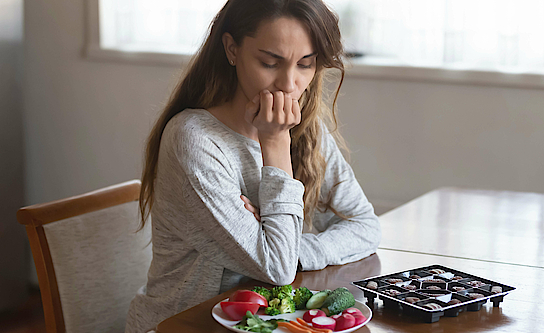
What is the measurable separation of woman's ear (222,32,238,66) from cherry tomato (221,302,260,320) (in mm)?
556

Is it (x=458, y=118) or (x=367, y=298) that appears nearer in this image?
(x=367, y=298)

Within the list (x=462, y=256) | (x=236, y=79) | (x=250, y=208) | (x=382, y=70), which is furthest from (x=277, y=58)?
(x=382, y=70)

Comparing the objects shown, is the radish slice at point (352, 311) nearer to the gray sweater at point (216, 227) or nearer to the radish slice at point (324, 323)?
the radish slice at point (324, 323)

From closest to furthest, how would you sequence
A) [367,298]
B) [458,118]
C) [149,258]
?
[367,298]
[149,258]
[458,118]

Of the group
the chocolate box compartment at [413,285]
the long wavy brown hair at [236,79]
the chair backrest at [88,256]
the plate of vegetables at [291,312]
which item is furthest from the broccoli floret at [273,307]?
the chair backrest at [88,256]

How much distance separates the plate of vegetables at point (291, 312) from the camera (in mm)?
784

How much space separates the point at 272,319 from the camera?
2.68ft

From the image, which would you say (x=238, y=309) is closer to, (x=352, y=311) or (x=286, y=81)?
(x=352, y=311)

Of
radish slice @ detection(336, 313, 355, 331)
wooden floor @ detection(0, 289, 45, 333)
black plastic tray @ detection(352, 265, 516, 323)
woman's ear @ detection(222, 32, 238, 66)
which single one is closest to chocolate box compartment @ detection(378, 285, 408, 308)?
black plastic tray @ detection(352, 265, 516, 323)

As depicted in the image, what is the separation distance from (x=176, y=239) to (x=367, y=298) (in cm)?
41

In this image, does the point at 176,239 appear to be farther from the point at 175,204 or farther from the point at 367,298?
the point at 367,298

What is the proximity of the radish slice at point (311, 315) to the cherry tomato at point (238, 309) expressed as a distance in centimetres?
7

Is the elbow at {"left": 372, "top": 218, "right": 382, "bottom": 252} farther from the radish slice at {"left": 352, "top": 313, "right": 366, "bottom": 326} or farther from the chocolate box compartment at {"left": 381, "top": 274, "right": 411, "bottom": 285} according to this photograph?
the radish slice at {"left": 352, "top": 313, "right": 366, "bottom": 326}

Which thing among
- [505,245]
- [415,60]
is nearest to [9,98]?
[415,60]
